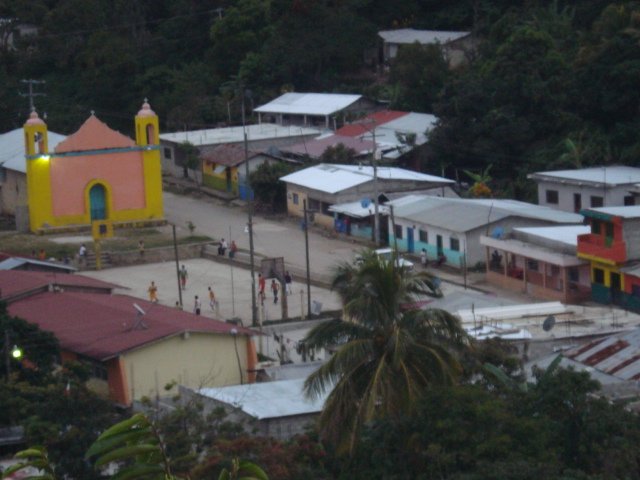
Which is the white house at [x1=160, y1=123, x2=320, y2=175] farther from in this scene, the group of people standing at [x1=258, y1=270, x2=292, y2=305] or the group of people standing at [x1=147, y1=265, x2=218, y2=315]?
the group of people standing at [x1=258, y1=270, x2=292, y2=305]

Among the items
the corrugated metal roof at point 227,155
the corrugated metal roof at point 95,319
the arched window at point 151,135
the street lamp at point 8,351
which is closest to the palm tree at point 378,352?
the street lamp at point 8,351

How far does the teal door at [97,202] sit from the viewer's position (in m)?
42.8

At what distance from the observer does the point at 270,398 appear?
64.2 ft

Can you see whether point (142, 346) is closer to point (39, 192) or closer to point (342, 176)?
point (342, 176)

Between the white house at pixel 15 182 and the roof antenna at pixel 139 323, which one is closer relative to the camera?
the roof antenna at pixel 139 323

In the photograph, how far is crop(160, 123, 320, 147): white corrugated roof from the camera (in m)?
50.8

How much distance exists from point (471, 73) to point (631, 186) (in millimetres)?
14963

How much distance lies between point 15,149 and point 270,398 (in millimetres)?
29698

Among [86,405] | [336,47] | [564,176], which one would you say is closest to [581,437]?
[86,405]

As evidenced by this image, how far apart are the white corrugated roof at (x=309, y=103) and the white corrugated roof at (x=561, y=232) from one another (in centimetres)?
2140

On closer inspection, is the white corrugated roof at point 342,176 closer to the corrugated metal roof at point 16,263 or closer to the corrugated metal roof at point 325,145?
the corrugated metal roof at point 325,145

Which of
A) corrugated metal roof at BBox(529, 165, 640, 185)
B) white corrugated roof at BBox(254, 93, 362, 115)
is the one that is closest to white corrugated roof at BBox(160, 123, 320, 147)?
Result: white corrugated roof at BBox(254, 93, 362, 115)

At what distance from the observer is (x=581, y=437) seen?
48.8ft

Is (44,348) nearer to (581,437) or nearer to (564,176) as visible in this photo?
(581,437)
